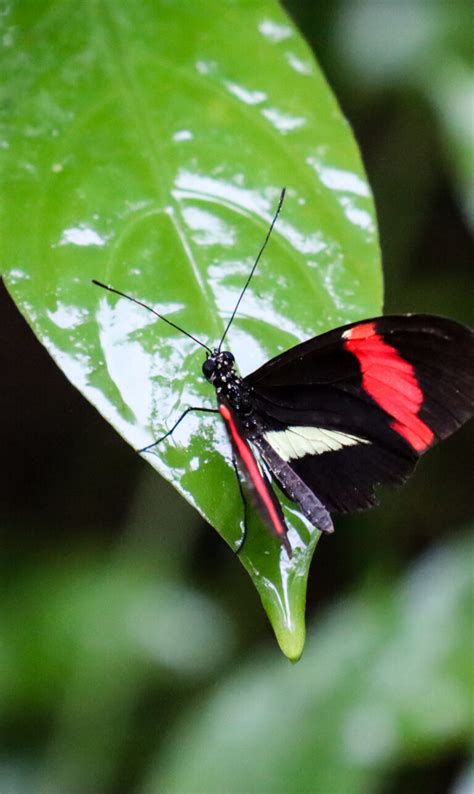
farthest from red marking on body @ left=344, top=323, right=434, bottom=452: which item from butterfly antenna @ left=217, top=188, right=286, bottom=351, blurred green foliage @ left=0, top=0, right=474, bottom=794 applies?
blurred green foliage @ left=0, top=0, right=474, bottom=794

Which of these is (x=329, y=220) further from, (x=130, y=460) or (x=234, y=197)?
(x=130, y=460)

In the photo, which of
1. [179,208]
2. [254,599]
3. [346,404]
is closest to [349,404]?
[346,404]

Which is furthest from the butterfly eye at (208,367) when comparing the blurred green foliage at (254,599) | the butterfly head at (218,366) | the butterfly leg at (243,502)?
the blurred green foliage at (254,599)

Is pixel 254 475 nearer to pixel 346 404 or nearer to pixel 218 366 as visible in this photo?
pixel 218 366

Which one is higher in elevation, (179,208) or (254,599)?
(179,208)

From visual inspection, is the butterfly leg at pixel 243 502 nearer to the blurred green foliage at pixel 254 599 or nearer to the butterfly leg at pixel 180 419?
the butterfly leg at pixel 180 419

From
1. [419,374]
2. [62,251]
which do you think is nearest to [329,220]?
[419,374]
